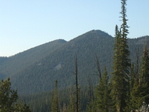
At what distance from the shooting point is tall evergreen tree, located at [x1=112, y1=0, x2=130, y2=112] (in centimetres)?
3919

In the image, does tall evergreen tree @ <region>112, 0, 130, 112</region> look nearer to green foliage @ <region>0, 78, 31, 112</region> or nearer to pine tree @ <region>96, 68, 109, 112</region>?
pine tree @ <region>96, 68, 109, 112</region>

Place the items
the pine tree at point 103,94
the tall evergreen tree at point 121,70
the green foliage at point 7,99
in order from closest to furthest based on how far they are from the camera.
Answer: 1. the green foliage at point 7,99
2. the tall evergreen tree at point 121,70
3. the pine tree at point 103,94

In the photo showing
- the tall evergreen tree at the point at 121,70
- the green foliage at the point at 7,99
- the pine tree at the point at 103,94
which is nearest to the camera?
the green foliage at the point at 7,99

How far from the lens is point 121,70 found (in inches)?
1539

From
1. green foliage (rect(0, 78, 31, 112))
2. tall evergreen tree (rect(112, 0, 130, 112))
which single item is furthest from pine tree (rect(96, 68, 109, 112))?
green foliage (rect(0, 78, 31, 112))

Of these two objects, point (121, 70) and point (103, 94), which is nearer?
point (121, 70)

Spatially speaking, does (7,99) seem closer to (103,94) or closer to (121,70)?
(121,70)

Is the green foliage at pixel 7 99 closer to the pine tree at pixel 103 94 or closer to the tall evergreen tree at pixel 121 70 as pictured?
the tall evergreen tree at pixel 121 70

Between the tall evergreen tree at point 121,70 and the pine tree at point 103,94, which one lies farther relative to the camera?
the pine tree at point 103,94

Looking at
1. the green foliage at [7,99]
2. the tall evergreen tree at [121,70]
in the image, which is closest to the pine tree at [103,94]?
the tall evergreen tree at [121,70]

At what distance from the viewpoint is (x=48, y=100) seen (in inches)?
6339

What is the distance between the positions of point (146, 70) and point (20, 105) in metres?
21.1

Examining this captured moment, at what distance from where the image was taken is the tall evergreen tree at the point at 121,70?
39.2 m

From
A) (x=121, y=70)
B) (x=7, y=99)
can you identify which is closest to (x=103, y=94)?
(x=121, y=70)
